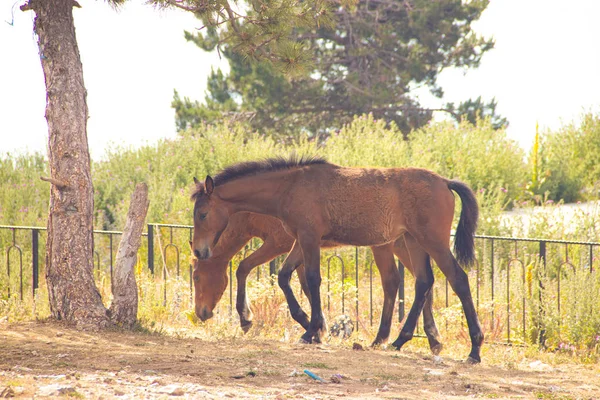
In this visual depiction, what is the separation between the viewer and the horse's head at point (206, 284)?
8938 mm

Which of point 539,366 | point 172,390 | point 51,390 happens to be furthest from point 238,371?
point 539,366

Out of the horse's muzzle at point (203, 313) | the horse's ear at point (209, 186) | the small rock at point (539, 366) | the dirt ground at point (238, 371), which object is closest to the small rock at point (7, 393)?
the dirt ground at point (238, 371)

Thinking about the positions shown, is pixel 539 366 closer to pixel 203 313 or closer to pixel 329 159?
pixel 203 313

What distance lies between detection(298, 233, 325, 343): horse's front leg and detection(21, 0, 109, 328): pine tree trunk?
2.37 metres

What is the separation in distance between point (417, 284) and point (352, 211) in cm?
109

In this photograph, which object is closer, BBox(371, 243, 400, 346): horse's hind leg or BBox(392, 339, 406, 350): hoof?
BBox(392, 339, 406, 350): hoof

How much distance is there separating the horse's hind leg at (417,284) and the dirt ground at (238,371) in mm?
208

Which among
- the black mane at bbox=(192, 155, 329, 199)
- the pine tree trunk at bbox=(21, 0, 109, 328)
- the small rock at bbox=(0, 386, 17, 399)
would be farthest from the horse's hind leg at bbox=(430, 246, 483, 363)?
the small rock at bbox=(0, 386, 17, 399)

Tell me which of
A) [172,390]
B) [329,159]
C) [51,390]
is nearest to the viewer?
[51,390]

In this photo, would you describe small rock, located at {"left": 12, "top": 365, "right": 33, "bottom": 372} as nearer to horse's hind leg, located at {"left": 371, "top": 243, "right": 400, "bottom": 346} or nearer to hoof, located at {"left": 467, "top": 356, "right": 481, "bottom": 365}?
horse's hind leg, located at {"left": 371, "top": 243, "right": 400, "bottom": 346}

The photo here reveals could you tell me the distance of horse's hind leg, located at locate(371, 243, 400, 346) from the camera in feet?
28.0

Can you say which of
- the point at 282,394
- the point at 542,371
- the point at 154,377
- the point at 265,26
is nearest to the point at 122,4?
the point at 265,26

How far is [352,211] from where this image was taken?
26.6 ft

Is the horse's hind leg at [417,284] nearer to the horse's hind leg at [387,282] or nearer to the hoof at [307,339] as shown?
the horse's hind leg at [387,282]
